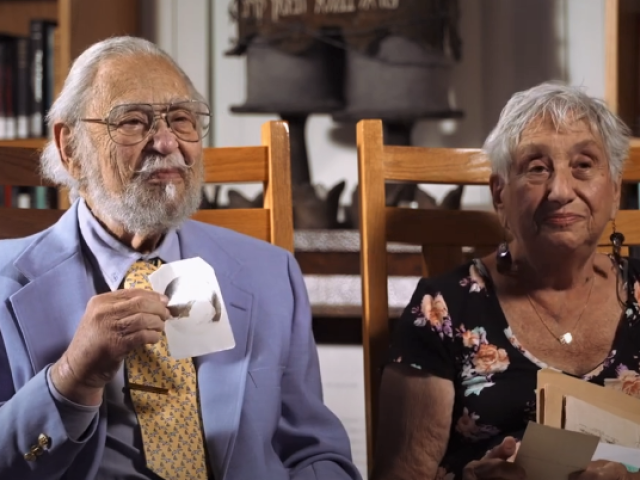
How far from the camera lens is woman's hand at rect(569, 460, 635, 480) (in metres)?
1.28

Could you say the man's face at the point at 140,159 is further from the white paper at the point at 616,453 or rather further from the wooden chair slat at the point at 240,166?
the white paper at the point at 616,453

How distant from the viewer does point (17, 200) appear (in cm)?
255

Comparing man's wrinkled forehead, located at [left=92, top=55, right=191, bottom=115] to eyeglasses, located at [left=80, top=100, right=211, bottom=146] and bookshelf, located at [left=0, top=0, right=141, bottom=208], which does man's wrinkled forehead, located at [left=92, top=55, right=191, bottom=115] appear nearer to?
eyeglasses, located at [left=80, top=100, right=211, bottom=146]

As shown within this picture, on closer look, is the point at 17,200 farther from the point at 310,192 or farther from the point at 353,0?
the point at 353,0

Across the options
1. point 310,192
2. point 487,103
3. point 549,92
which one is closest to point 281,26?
point 310,192

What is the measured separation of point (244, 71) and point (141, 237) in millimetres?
1469

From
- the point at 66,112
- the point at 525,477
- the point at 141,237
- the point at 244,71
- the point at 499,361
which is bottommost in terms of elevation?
the point at 525,477

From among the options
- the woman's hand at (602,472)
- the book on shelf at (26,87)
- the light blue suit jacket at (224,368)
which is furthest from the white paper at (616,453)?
the book on shelf at (26,87)

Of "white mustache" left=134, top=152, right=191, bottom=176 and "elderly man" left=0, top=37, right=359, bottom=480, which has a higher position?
"white mustache" left=134, top=152, right=191, bottom=176

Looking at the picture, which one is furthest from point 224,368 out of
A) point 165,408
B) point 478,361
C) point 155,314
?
point 478,361

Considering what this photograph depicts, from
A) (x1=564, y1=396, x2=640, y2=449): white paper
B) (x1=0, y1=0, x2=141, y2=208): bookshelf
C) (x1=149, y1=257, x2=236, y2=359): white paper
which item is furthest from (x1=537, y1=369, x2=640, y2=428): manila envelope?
(x1=0, y1=0, x2=141, y2=208): bookshelf

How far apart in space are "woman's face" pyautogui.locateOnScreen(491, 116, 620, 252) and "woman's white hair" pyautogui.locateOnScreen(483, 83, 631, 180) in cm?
1

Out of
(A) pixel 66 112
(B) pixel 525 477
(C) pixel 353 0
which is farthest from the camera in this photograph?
(C) pixel 353 0

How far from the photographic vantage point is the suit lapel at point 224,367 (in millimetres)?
1328
